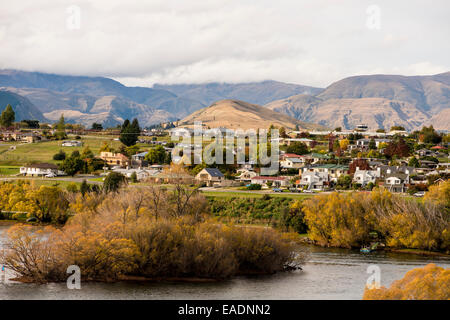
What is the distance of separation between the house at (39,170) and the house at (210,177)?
22.0 m

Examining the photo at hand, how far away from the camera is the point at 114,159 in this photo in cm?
9231

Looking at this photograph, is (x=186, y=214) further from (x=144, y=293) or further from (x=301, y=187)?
(x=301, y=187)

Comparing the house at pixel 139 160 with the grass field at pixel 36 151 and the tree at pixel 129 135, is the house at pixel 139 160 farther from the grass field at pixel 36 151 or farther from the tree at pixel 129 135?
the tree at pixel 129 135

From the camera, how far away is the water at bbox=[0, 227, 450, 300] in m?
30.5

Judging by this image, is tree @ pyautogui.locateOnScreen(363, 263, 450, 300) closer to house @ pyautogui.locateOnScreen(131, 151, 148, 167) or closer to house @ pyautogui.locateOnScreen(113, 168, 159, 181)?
house @ pyautogui.locateOnScreen(113, 168, 159, 181)

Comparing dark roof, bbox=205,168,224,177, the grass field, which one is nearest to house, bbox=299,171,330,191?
dark roof, bbox=205,168,224,177

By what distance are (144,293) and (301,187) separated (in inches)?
1755

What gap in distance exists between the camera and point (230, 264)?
35.4m

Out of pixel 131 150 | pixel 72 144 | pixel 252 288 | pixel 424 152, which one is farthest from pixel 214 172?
pixel 252 288

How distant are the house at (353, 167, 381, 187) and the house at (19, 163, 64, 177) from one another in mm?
42886

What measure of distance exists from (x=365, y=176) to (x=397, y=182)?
4396 millimetres

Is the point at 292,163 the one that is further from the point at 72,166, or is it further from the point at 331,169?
the point at 72,166

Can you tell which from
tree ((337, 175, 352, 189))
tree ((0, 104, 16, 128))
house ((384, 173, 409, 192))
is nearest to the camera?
house ((384, 173, 409, 192))
